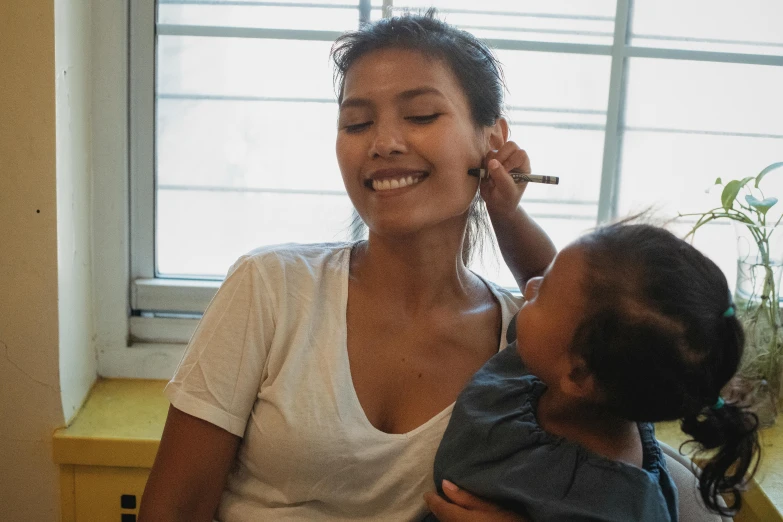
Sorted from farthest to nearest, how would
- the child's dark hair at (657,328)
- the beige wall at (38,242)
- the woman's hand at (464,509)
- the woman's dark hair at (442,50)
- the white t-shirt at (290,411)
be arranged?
the beige wall at (38,242) < the woman's dark hair at (442,50) < the white t-shirt at (290,411) < the woman's hand at (464,509) < the child's dark hair at (657,328)

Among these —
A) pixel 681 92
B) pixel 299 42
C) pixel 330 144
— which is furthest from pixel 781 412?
pixel 299 42

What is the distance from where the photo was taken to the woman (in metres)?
1.25

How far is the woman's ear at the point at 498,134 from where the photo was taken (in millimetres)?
1466

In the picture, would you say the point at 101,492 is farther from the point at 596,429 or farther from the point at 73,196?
the point at 596,429

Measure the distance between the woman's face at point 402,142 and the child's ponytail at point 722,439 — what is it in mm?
493

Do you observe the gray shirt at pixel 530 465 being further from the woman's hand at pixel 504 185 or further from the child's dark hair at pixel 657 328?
the woman's hand at pixel 504 185

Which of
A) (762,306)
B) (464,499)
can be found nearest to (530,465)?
(464,499)

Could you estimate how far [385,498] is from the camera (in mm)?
1287

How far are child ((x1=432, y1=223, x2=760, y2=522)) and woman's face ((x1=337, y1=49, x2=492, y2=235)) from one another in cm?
22

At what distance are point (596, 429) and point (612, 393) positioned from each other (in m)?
0.10

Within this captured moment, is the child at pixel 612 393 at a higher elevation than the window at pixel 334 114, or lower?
lower

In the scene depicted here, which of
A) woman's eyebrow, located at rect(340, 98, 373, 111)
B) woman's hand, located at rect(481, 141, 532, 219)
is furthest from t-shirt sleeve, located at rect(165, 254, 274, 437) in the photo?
woman's hand, located at rect(481, 141, 532, 219)

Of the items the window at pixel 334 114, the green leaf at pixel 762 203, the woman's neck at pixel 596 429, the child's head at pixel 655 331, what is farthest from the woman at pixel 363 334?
the green leaf at pixel 762 203

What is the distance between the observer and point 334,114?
1903 millimetres
